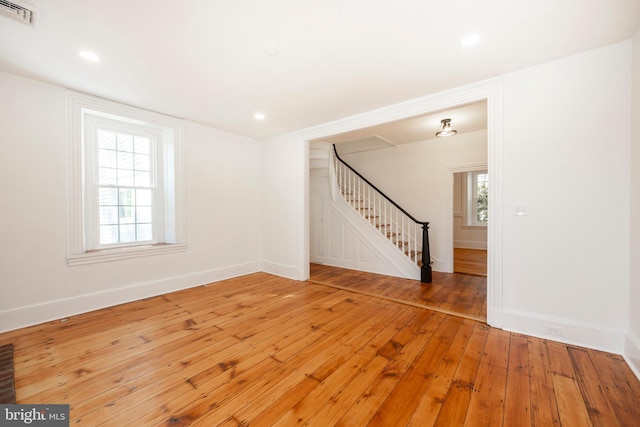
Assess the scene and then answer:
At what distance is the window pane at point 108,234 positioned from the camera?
3.38m

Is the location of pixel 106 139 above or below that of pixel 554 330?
above

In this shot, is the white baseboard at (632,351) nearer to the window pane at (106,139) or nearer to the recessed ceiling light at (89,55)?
the recessed ceiling light at (89,55)

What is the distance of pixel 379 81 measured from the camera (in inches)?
107

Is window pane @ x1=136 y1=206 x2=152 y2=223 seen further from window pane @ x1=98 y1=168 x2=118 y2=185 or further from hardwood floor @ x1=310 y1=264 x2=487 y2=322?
hardwood floor @ x1=310 y1=264 x2=487 y2=322

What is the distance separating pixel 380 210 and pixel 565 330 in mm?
3626

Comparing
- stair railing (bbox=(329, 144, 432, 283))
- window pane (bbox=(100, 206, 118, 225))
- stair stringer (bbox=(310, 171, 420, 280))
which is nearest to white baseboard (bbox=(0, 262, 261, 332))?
window pane (bbox=(100, 206, 118, 225))

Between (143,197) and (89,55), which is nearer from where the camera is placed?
(89,55)

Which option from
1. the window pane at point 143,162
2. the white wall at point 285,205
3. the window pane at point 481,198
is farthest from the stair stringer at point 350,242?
the window pane at point 481,198

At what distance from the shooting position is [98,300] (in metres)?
3.14

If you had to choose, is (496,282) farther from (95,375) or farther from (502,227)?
(95,375)

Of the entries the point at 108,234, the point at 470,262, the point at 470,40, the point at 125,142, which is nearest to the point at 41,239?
the point at 108,234

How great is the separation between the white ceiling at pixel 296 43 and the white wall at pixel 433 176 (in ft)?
8.12

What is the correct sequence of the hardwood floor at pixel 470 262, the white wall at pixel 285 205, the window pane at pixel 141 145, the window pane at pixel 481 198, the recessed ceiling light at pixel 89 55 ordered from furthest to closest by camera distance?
the window pane at pixel 481 198
the hardwood floor at pixel 470 262
the white wall at pixel 285 205
the window pane at pixel 141 145
the recessed ceiling light at pixel 89 55

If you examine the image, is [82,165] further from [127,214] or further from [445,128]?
[445,128]
